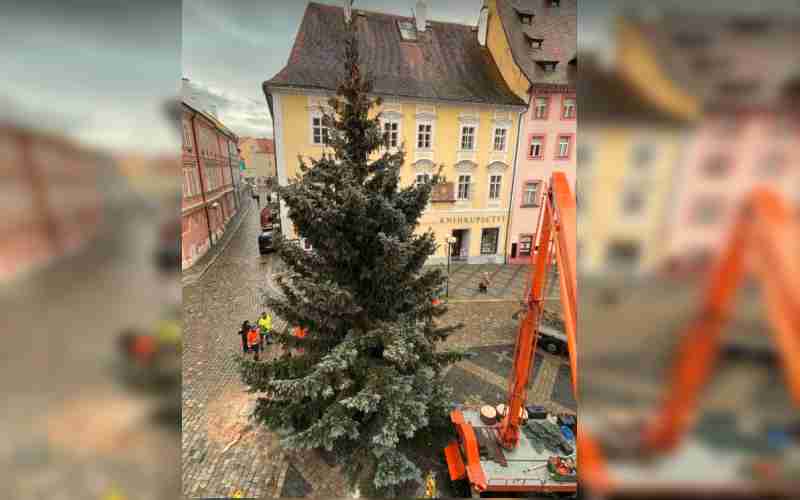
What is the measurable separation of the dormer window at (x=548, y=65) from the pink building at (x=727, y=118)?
13265 millimetres

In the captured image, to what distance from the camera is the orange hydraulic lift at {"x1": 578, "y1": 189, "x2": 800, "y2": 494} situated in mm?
532

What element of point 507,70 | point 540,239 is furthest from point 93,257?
point 507,70

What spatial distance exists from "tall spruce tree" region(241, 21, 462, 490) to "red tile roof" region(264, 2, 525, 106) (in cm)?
770

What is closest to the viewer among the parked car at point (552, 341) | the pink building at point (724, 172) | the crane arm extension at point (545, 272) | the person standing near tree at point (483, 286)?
the pink building at point (724, 172)

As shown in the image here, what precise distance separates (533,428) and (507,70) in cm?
1249

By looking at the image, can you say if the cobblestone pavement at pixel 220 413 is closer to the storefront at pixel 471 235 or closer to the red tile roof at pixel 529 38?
the storefront at pixel 471 235

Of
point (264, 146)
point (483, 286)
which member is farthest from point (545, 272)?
point (264, 146)

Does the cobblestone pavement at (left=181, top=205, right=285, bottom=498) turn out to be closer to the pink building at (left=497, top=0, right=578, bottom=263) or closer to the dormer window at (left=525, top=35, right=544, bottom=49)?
the pink building at (left=497, top=0, right=578, bottom=263)

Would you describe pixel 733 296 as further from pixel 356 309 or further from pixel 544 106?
pixel 544 106

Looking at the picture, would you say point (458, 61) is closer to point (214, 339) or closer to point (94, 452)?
point (214, 339)

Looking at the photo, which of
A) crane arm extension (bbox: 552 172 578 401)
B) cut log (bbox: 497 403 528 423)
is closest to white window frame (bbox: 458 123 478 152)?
cut log (bbox: 497 403 528 423)

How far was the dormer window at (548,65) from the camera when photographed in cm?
1168

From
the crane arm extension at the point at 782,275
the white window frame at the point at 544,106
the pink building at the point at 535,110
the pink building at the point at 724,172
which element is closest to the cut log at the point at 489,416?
the crane arm extension at the point at 782,275

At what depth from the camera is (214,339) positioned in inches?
319
